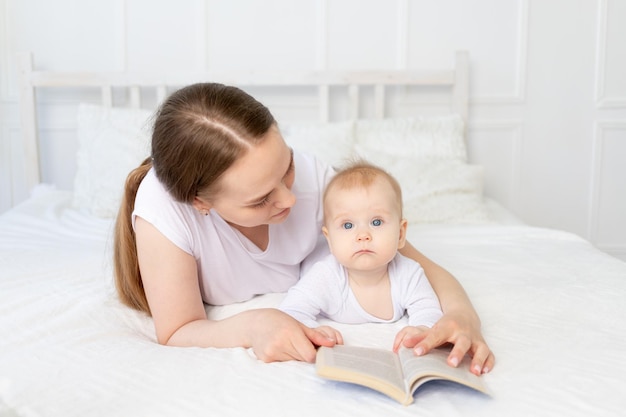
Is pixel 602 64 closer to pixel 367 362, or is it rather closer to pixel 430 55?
pixel 430 55

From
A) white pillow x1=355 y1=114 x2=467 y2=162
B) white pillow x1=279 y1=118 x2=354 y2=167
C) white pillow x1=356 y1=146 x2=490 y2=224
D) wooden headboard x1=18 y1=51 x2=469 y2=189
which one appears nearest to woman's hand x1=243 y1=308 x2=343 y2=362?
white pillow x1=356 y1=146 x2=490 y2=224

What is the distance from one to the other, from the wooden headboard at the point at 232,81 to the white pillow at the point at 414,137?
0.63ft

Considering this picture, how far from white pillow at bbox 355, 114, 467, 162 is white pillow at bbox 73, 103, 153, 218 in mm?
796

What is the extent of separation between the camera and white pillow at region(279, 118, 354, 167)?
2260 millimetres

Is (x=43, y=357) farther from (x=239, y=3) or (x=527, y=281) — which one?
(x=239, y=3)

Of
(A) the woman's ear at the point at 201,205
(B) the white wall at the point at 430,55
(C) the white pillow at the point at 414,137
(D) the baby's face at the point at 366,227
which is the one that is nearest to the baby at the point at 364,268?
(D) the baby's face at the point at 366,227

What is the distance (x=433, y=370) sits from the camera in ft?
2.66

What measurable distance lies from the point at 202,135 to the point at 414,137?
1.48 m

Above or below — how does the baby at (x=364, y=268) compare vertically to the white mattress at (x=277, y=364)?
above

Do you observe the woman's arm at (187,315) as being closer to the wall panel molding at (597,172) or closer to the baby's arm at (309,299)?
the baby's arm at (309,299)

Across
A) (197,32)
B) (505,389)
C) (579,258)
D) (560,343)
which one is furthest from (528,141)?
(505,389)

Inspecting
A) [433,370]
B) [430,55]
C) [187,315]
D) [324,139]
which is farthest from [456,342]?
[430,55]

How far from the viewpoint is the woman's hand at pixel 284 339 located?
95 centimetres

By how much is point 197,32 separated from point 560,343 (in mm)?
2057
